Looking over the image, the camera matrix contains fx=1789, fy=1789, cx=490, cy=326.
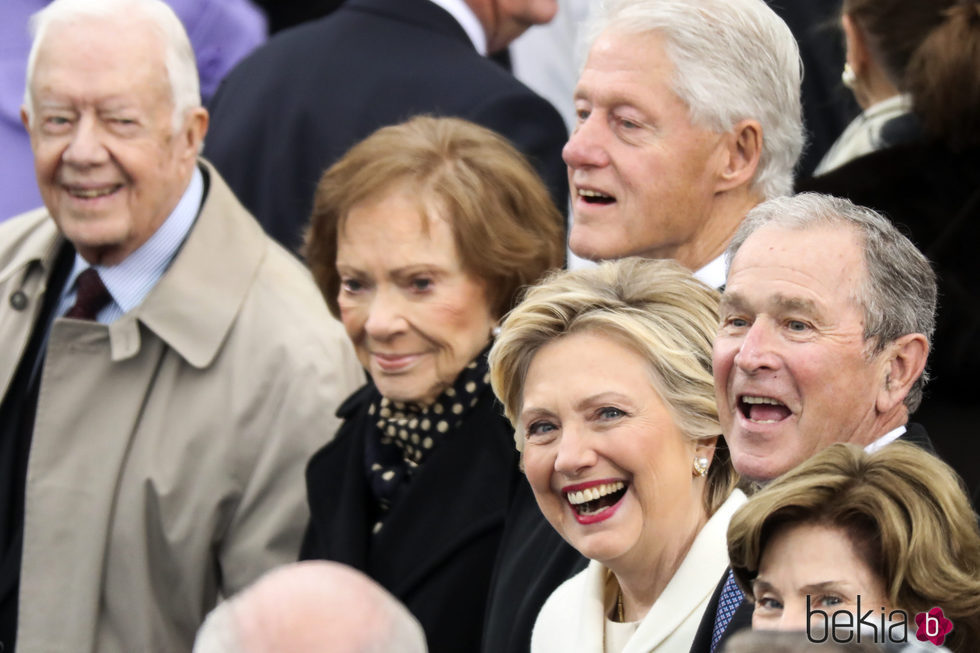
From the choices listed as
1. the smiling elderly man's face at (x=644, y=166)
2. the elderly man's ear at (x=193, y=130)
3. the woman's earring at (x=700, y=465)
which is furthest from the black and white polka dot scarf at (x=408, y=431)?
the elderly man's ear at (x=193, y=130)

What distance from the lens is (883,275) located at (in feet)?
10.3

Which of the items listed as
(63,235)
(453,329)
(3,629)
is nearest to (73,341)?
(63,235)

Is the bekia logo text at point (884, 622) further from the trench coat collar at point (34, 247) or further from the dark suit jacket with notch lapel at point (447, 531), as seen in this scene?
the trench coat collar at point (34, 247)

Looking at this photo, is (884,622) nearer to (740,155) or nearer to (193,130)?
(740,155)

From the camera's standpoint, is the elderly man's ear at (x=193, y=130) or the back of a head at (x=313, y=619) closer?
the back of a head at (x=313, y=619)

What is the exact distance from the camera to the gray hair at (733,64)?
4.11m

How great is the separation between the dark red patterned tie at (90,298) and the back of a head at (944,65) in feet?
7.28

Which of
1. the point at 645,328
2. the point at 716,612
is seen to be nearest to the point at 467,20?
the point at 645,328

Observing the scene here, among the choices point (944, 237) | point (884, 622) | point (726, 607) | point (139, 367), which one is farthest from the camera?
point (139, 367)

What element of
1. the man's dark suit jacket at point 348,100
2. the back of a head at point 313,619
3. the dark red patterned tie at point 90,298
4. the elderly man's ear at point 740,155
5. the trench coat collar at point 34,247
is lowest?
the dark red patterned tie at point 90,298

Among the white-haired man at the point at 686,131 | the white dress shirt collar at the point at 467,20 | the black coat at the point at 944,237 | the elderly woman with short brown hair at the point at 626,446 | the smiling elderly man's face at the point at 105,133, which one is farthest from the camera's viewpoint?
the white dress shirt collar at the point at 467,20

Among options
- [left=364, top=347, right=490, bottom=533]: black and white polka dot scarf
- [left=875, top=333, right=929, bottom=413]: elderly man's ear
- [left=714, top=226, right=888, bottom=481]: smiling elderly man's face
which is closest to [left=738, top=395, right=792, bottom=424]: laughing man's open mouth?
[left=714, top=226, right=888, bottom=481]: smiling elderly man's face

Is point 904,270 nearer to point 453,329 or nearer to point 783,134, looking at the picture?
point 783,134

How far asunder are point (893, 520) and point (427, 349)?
1.93 m
